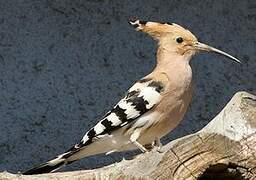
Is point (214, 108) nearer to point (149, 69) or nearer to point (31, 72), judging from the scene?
point (149, 69)

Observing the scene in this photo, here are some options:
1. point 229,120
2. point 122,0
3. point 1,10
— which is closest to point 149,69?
point 122,0

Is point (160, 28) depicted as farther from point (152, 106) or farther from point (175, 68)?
point (152, 106)

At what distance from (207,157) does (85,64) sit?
3.89 feet

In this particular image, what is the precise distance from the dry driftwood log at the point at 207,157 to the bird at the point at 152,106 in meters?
0.35

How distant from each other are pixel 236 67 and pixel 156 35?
81 cm

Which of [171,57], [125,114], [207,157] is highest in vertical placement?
[171,57]

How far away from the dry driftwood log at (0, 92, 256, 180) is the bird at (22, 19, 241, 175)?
350mm

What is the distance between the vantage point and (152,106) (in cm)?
285

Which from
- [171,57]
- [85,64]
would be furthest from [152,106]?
[85,64]

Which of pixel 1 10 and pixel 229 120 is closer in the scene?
pixel 229 120

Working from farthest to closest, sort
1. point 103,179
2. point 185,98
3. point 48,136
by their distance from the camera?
point 48,136 < point 185,98 < point 103,179

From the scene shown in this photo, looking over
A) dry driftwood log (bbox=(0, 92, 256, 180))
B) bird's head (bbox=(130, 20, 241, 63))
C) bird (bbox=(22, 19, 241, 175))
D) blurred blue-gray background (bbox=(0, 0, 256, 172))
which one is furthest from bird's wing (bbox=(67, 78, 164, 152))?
blurred blue-gray background (bbox=(0, 0, 256, 172))

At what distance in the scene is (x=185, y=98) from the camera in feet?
9.42

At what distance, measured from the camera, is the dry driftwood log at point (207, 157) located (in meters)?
2.42
